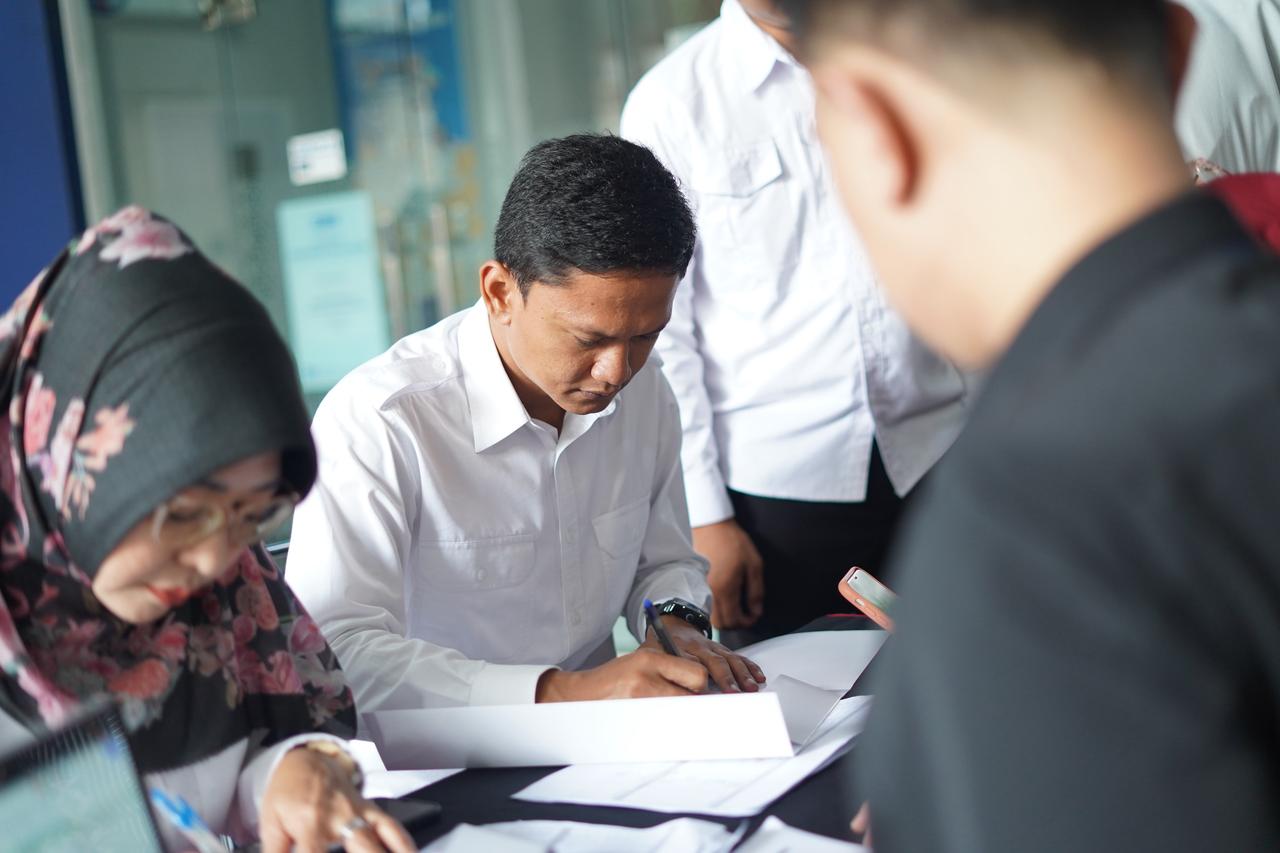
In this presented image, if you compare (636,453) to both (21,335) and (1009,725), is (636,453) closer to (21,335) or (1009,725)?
(21,335)

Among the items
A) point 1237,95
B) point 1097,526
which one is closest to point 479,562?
point 1097,526

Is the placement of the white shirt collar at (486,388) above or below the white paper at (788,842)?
above

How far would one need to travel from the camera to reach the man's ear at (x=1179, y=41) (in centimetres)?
66

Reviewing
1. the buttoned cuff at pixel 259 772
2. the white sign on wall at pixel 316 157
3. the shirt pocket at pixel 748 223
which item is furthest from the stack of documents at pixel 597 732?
the white sign on wall at pixel 316 157

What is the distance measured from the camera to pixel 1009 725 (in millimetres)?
515

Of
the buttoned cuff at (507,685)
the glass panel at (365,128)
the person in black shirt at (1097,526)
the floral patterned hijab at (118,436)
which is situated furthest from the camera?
the glass panel at (365,128)

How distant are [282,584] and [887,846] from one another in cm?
96

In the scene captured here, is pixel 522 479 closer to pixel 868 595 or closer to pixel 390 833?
pixel 868 595

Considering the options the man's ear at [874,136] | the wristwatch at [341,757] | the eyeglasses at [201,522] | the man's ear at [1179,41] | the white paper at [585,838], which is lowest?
the white paper at [585,838]

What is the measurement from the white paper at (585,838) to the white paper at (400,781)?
0.16m

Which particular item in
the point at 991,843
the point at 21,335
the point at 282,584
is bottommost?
the point at 282,584

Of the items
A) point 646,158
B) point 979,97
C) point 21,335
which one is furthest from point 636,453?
point 979,97

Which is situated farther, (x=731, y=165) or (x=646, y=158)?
(x=731, y=165)

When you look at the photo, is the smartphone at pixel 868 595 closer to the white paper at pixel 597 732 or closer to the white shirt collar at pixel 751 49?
the white paper at pixel 597 732
